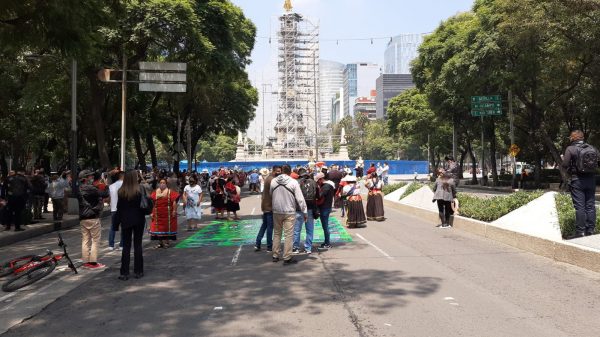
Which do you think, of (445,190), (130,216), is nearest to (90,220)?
(130,216)

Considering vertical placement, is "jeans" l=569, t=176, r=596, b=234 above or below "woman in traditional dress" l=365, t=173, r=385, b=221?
above

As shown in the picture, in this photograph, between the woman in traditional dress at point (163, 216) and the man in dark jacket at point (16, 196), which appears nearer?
the woman in traditional dress at point (163, 216)

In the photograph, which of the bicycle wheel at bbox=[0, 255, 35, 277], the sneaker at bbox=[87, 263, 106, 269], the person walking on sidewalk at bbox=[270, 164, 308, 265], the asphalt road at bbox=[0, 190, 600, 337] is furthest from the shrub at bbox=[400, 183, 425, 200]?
the bicycle wheel at bbox=[0, 255, 35, 277]

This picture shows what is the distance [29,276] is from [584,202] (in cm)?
901

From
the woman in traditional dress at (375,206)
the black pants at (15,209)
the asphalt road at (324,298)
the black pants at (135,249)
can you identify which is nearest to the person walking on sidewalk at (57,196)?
→ the black pants at (15,209)

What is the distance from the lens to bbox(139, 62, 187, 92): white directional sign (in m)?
20.5

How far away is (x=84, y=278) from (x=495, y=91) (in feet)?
109

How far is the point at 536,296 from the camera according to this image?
22.4ft

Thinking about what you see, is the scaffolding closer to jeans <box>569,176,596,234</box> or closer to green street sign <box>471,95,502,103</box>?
green street sign <box>471,95,502,103</box>

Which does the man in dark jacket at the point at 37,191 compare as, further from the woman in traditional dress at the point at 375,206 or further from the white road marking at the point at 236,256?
the woman in traditional dress at the point at 375,206

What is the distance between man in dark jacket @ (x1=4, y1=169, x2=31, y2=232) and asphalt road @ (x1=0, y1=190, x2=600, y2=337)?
551 centimetres

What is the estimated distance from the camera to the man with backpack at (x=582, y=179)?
29.2ft

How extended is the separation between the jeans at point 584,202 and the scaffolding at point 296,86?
106469 mm

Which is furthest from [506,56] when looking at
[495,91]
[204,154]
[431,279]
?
[204,154]
